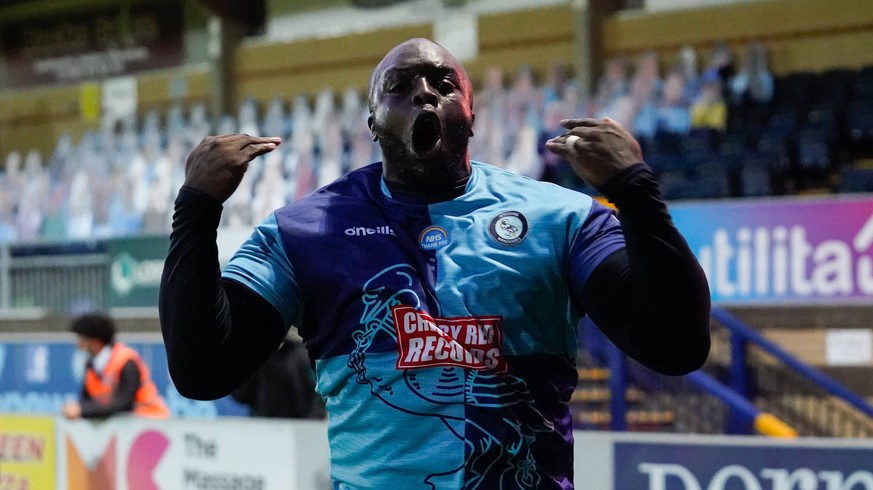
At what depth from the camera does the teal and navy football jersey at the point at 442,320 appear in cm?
182

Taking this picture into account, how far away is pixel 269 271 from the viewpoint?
1940 mm

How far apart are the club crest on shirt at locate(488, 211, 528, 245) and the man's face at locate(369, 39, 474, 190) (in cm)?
12

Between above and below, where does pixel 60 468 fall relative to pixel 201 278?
below

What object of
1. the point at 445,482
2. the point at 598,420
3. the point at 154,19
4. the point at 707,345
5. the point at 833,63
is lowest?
the point at 598,420

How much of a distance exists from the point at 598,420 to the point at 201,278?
5.54 metres

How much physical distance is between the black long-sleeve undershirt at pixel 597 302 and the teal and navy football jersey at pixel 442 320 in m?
0.04

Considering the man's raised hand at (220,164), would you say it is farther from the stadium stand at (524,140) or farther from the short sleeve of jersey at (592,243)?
the stadium stand at (524,140)

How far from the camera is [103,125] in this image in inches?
669

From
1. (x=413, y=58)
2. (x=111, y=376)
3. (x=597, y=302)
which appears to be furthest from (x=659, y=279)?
(x=111, y=376)

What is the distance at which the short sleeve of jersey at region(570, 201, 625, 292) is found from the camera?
1.83 metres

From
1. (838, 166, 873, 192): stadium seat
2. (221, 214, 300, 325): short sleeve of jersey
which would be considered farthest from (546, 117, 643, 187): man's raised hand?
(838, 166, 873, 192): stadium seat

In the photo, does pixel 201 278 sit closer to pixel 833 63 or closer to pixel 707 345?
pixel 707 345

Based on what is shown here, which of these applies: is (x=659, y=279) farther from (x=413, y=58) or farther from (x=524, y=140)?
(x=524, y=140)

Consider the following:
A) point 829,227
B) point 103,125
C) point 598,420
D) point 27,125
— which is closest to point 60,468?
point 598,420
